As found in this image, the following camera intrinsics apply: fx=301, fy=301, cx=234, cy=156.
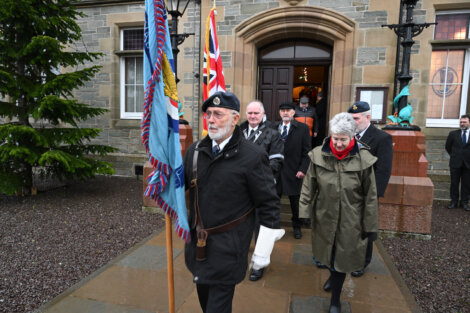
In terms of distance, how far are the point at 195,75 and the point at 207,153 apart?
6.37 meters

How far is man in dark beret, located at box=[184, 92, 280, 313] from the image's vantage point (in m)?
1.87

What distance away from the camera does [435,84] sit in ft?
24.4

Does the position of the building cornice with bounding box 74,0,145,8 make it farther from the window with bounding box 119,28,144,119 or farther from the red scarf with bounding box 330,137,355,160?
the red scarf with bounding box 330,137,355,160

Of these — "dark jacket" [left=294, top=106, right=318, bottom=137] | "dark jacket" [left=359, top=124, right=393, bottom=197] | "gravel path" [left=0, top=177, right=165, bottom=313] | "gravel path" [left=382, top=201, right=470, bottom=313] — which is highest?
"dark jacket" [left=294, top=106, right=318, bottom=137]

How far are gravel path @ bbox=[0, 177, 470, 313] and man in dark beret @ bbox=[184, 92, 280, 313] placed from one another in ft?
6.57

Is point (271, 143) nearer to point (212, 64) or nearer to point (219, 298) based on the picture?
point (212, 64)

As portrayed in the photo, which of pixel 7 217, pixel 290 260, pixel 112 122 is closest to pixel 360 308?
pixel 290 260

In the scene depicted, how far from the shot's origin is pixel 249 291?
3.06 m

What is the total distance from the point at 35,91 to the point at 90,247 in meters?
4.02

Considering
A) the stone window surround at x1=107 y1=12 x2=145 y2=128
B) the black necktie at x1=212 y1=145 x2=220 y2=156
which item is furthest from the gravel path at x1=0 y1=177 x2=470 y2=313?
the stone window surround at x1=107 y1=12 x2=145 y2=128

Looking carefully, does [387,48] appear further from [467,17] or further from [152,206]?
[152,206]

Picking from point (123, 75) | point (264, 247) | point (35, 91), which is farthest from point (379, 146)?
point (123, 75)

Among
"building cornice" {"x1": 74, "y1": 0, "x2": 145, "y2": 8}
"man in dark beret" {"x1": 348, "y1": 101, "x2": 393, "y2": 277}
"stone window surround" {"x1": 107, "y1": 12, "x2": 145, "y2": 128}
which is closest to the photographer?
"man in dark beret" {"x1": 348, "y1": 101, "x2": 393, "y2": 277}

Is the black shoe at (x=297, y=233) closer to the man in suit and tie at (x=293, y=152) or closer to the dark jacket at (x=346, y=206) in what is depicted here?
the man in suit and tie at (x=293, y=152)
